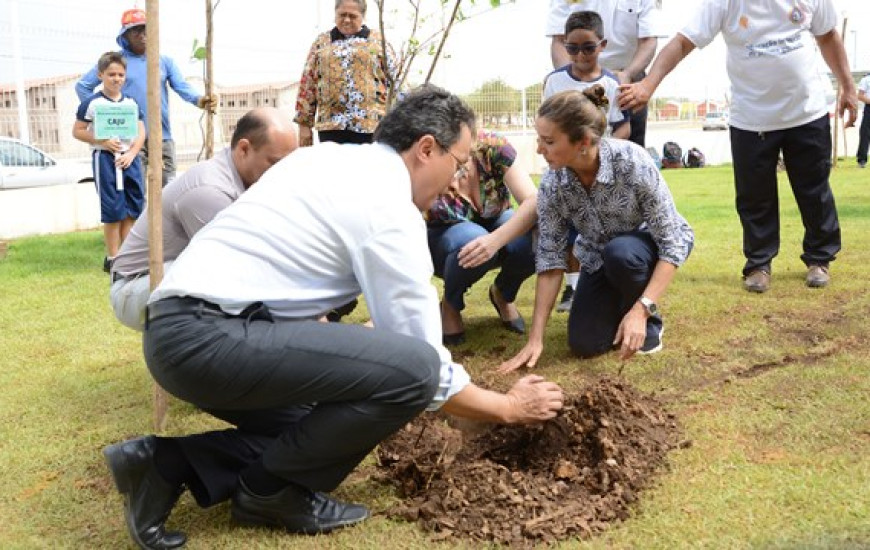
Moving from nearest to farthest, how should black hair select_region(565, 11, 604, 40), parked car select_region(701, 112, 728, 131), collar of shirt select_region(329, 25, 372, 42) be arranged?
black hair select_region(565, 11, 604, 40), collar of shirt select_region(329, 25, 372, 42), parked car select_region(701, 112, 728, 131)

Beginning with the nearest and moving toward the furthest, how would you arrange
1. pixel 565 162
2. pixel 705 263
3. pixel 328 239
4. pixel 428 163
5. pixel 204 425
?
pixel 328 239 < pixel 428 163 < pixel 204 425 < pixel 565 162 < pixel 705 263

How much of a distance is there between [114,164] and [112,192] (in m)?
0.24

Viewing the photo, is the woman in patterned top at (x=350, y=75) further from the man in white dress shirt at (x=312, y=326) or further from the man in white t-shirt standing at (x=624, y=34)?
the man in white dress shirt at (x=312, y=326)

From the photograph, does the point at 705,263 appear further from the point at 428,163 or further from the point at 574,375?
the point at 428,163

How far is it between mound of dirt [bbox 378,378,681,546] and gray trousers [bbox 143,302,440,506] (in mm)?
356

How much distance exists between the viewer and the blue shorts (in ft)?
25.3

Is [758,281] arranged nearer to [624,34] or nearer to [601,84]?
[601,84]

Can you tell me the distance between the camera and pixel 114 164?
7.77 meters

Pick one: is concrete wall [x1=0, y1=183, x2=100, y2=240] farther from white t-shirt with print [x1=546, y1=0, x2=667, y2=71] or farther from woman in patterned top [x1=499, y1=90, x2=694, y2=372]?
woman in patterned top [x1=499, y1=90, x2=694, y2=372]

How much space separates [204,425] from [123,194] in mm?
4569

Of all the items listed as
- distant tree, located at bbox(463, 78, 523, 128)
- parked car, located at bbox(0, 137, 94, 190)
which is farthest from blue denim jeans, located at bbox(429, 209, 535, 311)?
distant tree, located at bbox(463, 78, 523, 128)

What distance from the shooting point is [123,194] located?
7.76 meters

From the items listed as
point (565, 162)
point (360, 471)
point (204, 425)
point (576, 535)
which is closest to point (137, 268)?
point (204, 425)

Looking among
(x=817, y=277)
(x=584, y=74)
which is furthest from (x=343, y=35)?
(x=817, y=277)
